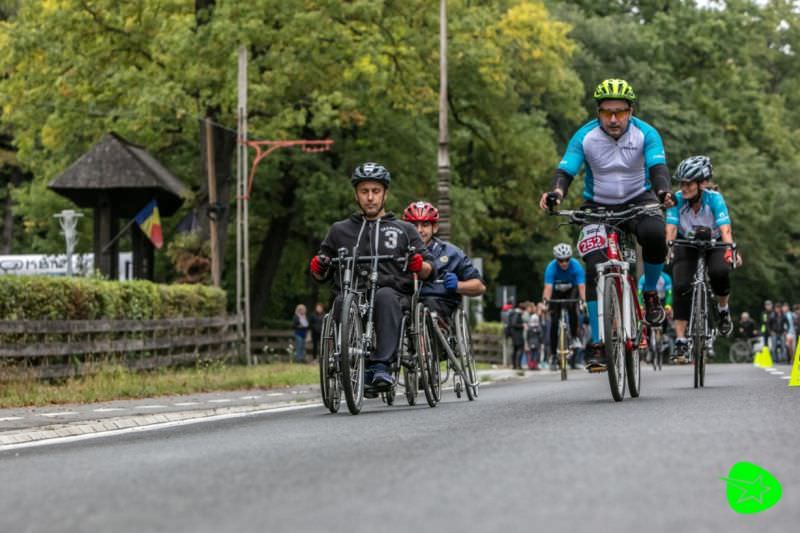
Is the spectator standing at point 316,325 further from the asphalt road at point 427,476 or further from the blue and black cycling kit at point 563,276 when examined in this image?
the asphalt road at point 427,476

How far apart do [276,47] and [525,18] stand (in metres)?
9.85

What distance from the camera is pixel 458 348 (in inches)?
558

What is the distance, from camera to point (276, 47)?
116 ft

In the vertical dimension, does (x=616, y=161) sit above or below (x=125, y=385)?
above

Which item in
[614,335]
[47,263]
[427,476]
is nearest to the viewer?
[427,476]

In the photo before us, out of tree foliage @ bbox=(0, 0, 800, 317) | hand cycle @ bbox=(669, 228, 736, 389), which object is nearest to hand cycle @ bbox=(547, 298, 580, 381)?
hand cycle @ bbox=(669, 228, 736, 389)

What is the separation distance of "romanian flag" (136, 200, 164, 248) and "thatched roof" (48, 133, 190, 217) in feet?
0.62

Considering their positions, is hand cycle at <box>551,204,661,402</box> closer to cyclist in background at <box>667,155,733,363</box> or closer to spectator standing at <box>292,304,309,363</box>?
cyclist in background at <box>667,155,733,363</box>

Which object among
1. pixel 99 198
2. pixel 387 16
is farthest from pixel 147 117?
pixel 387 16

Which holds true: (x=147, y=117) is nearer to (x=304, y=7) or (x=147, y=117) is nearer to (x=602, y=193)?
(x=304, y=7)

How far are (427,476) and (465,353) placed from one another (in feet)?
25.9

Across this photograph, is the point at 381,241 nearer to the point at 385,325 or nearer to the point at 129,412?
the point at 385,325

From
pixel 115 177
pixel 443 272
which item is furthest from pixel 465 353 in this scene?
pixel 115 177

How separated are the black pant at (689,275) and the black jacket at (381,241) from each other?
3.42m
